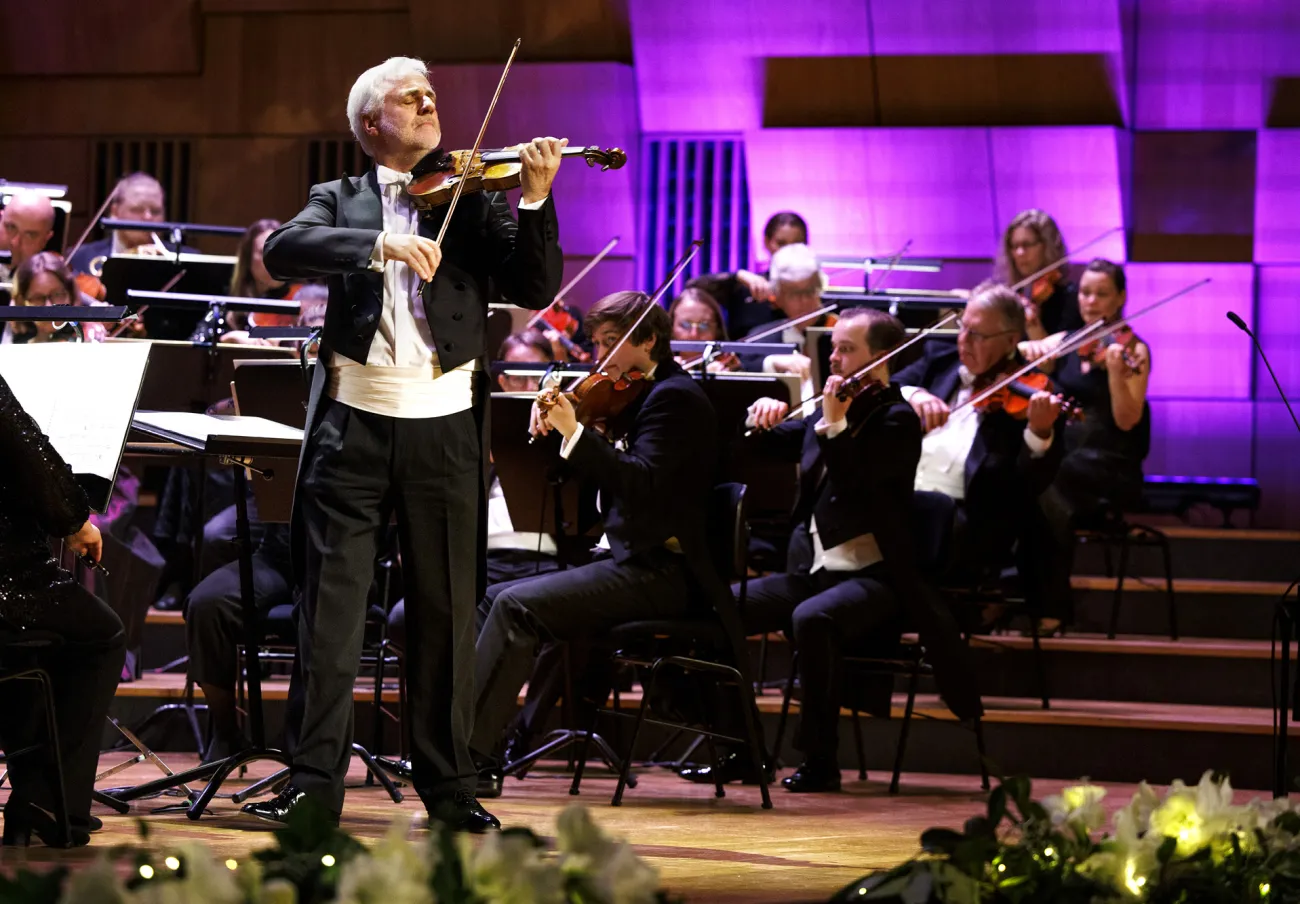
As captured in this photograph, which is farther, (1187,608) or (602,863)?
(1187,608)

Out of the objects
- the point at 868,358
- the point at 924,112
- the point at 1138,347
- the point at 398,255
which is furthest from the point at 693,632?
→ the point at 924,112

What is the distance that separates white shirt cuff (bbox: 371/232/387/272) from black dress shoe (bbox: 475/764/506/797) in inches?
50.1

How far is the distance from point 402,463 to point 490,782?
1.02m

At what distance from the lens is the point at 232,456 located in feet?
10.4

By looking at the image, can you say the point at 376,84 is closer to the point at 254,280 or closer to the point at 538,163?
the point at 538,163

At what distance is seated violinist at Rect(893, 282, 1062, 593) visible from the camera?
4.61 metres

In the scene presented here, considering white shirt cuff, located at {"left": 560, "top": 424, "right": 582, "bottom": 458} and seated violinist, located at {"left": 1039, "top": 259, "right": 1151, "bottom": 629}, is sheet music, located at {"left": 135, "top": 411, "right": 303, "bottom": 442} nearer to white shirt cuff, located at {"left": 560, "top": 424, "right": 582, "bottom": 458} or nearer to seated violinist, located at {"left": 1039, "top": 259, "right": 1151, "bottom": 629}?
white shirt cuff, located at {"left": 560, "top": 424, "right": 582, "bottom": 458}

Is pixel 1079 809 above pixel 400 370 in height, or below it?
below

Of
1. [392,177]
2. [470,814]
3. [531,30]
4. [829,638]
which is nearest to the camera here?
[470,814]

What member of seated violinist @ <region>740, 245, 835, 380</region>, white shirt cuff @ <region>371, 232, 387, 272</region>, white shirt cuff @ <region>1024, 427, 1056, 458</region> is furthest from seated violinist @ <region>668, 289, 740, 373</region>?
white shirt cuff @ <region>371, 232, 387, 272</region>

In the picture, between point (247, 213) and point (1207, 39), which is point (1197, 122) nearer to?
point (1207, 39)

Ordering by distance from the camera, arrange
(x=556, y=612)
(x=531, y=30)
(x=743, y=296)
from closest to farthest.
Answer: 1. (x=556, y=612)
2. (x=743, y=296)
3. (x=531, y=30)

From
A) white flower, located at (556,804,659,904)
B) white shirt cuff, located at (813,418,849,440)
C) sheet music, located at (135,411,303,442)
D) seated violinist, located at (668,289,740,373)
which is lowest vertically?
white flower, located at (556,804,659,904)

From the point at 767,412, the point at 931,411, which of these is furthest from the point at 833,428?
the point at 931,411
